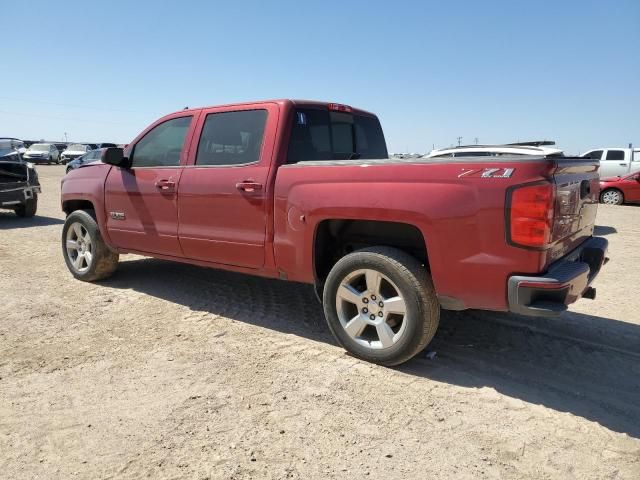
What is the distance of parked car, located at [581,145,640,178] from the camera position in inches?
740

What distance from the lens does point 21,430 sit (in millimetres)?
2756

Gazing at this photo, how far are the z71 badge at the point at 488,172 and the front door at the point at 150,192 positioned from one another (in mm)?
2781

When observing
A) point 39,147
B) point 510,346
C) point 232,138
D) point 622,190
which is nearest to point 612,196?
point 622,190

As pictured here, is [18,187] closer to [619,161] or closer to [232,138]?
[232,138]

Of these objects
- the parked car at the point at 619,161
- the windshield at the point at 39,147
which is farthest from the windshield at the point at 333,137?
the windshield at the point at 39,147

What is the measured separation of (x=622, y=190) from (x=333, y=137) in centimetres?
1441

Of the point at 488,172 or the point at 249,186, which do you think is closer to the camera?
the point at 488,172

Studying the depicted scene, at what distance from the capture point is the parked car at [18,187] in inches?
436

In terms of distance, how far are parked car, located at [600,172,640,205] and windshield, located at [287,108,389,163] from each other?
43.9 ft

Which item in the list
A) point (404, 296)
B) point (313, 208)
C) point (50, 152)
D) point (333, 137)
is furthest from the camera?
point (50, 152)

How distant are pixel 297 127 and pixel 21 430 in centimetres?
287

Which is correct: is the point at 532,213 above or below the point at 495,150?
below

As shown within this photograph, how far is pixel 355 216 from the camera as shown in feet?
11.6

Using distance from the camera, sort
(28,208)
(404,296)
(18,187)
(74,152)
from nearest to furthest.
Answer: (404,296), (18,187), (28,208), (74,152)
